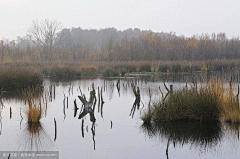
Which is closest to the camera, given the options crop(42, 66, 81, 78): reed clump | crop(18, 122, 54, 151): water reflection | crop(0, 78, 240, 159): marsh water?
crop(0, 78, 240, 159): marsh water

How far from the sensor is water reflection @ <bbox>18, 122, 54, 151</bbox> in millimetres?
5652

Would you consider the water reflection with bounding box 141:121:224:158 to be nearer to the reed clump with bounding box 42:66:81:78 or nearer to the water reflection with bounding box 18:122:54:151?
the water reflection with bounding box 18:122:54:151

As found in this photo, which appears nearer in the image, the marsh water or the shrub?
the marsh water

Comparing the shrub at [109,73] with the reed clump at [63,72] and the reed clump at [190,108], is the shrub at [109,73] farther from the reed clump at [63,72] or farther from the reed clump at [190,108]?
the reed clump at [190,108]

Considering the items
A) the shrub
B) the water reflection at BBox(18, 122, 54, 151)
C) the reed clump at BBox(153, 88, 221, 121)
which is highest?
the shrub

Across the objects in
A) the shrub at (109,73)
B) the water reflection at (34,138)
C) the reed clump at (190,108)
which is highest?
the shrub at (109,73)

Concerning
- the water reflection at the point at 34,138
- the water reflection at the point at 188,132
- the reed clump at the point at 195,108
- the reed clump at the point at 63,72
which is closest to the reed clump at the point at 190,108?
the reed clump at the point at 195,108

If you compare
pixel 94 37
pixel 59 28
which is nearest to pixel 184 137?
pixel 59 28

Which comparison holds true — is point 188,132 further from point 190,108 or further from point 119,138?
point 119,138

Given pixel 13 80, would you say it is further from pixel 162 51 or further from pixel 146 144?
pixel 162 51

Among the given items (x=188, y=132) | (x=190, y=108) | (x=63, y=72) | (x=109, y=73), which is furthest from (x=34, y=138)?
(x=63, y=72)

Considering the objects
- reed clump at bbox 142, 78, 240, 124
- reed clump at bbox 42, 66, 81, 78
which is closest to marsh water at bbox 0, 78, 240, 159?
reed clump at bbox 142, 78, 240, 124

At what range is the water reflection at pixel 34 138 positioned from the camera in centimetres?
565

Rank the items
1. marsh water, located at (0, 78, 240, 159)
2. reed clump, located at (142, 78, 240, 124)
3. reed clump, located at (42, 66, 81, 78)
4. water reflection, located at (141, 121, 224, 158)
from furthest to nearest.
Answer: reed clump, located at (42, 66, 81, 78) → reed clump, located at (142, 78, 240, 124) → water reflection, located at (141, 121, 224, 158) → marsh water, located at (0, 78, 240, 159)
